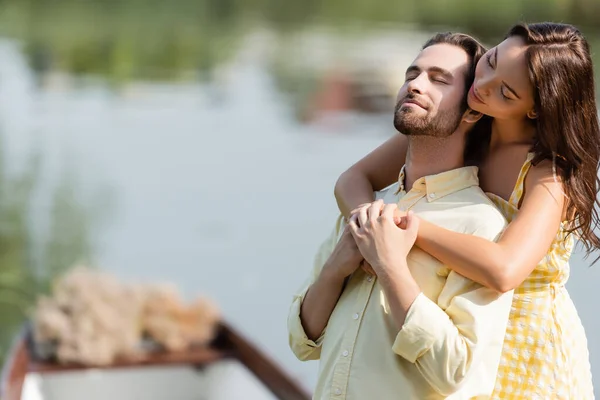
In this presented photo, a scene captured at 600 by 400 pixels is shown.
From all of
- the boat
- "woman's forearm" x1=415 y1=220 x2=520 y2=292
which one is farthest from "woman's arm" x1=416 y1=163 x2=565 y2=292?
the boat

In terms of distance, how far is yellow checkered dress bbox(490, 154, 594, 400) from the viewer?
5.11 ft

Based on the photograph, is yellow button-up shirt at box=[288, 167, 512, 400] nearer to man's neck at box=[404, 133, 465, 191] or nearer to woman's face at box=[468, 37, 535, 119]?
man's neck at box=[404, 133, 465, 191]

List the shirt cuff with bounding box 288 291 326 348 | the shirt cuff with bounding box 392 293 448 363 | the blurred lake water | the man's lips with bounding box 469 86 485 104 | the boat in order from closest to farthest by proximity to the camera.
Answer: the shirt cuff with bounding box 392 293 448 363, the man's lips with bounding box 469 86 485 104, the shirt cuff with bounding box 288 291 326 348, the boat, the blurred lake water

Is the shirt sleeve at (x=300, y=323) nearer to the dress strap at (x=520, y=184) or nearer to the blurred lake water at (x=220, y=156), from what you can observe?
the dress strap at (x=520, y=184)

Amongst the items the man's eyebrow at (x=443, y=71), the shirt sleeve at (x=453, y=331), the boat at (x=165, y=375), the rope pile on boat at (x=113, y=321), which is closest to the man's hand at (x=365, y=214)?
the shirt sleeve at (x=453, y=331)

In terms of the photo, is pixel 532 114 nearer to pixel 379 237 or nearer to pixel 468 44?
pixel 468 44

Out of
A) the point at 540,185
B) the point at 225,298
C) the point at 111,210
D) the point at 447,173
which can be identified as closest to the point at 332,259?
the point at 447,173

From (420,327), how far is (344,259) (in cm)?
21

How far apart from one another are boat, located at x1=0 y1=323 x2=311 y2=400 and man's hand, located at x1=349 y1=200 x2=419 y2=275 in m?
3.28

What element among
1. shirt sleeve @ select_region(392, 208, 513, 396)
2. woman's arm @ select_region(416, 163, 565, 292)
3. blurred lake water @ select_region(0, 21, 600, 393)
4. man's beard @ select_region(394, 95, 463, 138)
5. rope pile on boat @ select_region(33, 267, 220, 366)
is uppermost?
man's beard @ select_region(394, 95, 463, 138)

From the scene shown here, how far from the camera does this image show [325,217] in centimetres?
1041

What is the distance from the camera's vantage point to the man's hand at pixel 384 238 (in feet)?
4.86

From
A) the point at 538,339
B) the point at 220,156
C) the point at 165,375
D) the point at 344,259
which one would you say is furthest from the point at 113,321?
the point at 220,156

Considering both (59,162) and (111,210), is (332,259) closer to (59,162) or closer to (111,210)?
(111,210)
